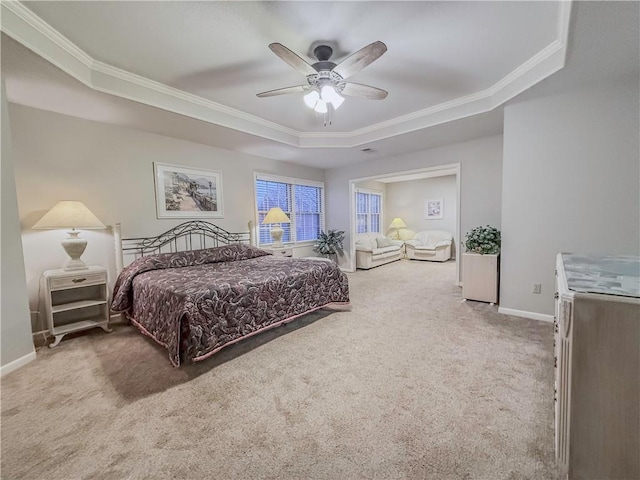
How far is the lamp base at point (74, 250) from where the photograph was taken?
275cm

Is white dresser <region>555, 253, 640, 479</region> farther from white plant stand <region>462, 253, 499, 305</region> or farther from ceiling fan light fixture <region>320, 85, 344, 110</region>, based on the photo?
white plant stand <region>462, 253, 499, 305</region>

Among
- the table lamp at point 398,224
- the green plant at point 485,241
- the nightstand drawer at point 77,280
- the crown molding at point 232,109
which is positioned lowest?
the nightstand drawer at point 77,280

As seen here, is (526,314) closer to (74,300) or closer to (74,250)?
(74,250)

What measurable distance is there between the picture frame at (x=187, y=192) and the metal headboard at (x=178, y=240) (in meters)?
0.20

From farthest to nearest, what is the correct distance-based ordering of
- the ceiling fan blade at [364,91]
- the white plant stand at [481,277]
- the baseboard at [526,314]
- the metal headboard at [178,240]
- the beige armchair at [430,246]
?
1. the beige armchair at [430,246]
2. the white plant stand at [481,277]
3. the metal headboard at [178,240]
4. the baseboard at [526,314]
5. the ceiling fan blade at [364,91]

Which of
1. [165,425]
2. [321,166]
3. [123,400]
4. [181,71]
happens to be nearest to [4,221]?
[123,400]

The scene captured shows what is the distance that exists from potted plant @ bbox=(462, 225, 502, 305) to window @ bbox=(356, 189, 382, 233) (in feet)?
13.3

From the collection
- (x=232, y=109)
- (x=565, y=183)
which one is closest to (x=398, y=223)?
(x=565, y=183)

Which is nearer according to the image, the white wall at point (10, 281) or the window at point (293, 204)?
the white wall at point (10, 281)

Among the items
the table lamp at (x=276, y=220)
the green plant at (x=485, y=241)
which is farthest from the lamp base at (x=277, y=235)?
the green plant at (x=485, y=241)

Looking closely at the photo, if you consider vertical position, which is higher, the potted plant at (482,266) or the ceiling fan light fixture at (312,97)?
the ceiling fan light fixture at (312,97)

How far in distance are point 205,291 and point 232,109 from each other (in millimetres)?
2494

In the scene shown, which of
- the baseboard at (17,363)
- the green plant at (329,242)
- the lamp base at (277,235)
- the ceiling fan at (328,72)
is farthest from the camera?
the green plant at (329,242)

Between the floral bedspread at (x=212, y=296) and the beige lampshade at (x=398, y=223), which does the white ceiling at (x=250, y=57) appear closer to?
the floral bedspread at (x=212, y=296)
